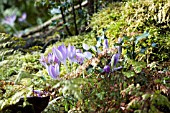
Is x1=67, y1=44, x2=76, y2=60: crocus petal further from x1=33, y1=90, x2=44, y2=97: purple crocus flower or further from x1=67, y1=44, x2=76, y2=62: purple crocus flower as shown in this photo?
x1=33, y1=90, x2=44, y2=97: purple crocus flower

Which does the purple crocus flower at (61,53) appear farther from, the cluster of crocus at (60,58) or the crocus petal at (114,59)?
the crocus petal at (114,59)

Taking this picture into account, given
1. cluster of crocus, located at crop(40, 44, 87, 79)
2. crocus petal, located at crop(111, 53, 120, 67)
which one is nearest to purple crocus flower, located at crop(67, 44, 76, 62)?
cluster of crocus, located at crop(40, 44, 87, 79)

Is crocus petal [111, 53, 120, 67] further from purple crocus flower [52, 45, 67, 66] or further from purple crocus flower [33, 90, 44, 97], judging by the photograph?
purple crocus flower [33, 90, 44, 97]

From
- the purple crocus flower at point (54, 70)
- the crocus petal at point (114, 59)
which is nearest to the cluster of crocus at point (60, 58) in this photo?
the purple crocus flower at point (54, 70)

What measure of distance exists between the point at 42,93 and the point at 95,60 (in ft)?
0.86

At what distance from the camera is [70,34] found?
2.44m

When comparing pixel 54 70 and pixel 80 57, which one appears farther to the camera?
pixel 80 57

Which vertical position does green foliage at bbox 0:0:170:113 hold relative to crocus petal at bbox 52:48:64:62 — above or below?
below

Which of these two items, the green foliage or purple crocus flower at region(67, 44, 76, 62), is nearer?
the green foliage

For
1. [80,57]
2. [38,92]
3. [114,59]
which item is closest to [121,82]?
[114,59]

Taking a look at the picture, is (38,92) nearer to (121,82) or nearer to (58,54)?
(58,54)

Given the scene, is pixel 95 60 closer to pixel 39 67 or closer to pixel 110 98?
pixel 110 98

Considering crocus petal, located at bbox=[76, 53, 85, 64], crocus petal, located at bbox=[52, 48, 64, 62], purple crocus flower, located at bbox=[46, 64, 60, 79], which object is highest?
crocus petal, located at bbox=[52, 48, 64, 62]

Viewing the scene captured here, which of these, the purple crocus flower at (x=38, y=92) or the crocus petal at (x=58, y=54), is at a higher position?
the crocus petal at (x=58, y=54)
